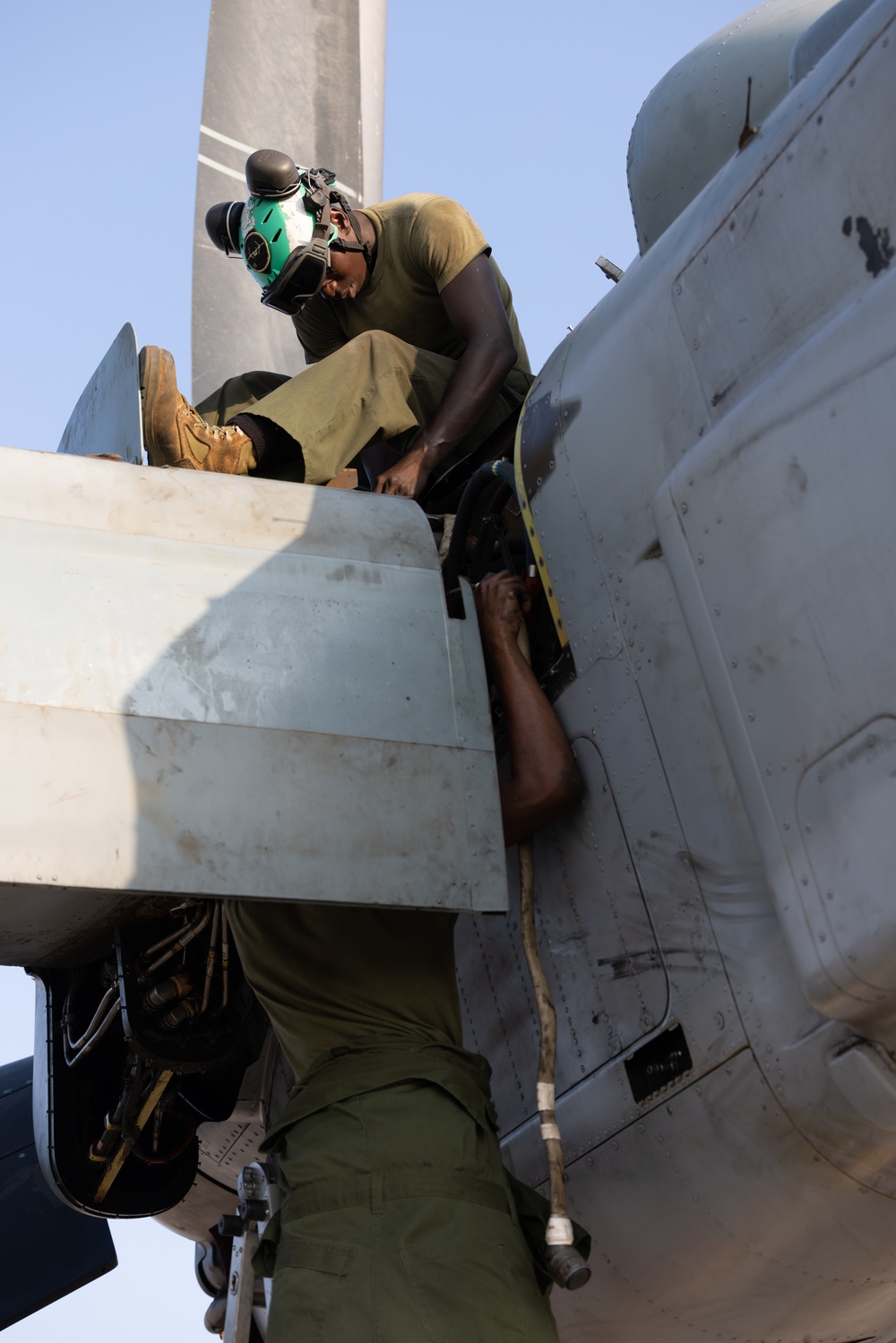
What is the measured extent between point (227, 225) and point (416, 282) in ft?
2.39

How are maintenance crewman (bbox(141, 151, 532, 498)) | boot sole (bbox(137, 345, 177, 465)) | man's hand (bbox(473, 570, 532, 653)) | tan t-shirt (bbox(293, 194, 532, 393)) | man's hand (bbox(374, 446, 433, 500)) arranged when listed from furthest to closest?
1. tan t-shirt (bbox(293, 194, 532, 393))
2. man's hand (bbox(374, 446, 433, 500))
3. maintenance crewman (bbox(141, 151, 532, 498))
4. boot sole (bbox(137, 345, 177, 465))
5. man's hand (bbox(473, 570, 532, 653))

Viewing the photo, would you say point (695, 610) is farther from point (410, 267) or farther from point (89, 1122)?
point (89, 1122)

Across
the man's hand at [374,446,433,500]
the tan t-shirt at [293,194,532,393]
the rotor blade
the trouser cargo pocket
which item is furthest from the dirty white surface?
the rotor blade

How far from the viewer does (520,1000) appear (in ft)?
10.4

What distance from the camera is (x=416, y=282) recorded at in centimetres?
416

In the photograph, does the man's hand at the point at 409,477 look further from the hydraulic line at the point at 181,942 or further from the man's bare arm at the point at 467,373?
the hydraulic line at the point at 181,942

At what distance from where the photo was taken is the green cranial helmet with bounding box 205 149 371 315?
13.3 ft

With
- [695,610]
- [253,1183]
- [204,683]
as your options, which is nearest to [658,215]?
[695,610]

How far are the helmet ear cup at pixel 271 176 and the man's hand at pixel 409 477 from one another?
970 millimetres

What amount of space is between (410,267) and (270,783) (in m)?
2.02

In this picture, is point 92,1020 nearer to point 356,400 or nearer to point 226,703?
point 226,703

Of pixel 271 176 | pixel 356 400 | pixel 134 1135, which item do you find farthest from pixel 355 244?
pixel 134 1135

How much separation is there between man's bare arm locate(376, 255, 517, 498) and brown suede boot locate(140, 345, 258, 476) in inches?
15.9

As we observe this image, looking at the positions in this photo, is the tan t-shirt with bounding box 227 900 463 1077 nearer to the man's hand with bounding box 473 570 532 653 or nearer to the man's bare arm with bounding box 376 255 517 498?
the man's hand with bounding box 473 570 532 653
